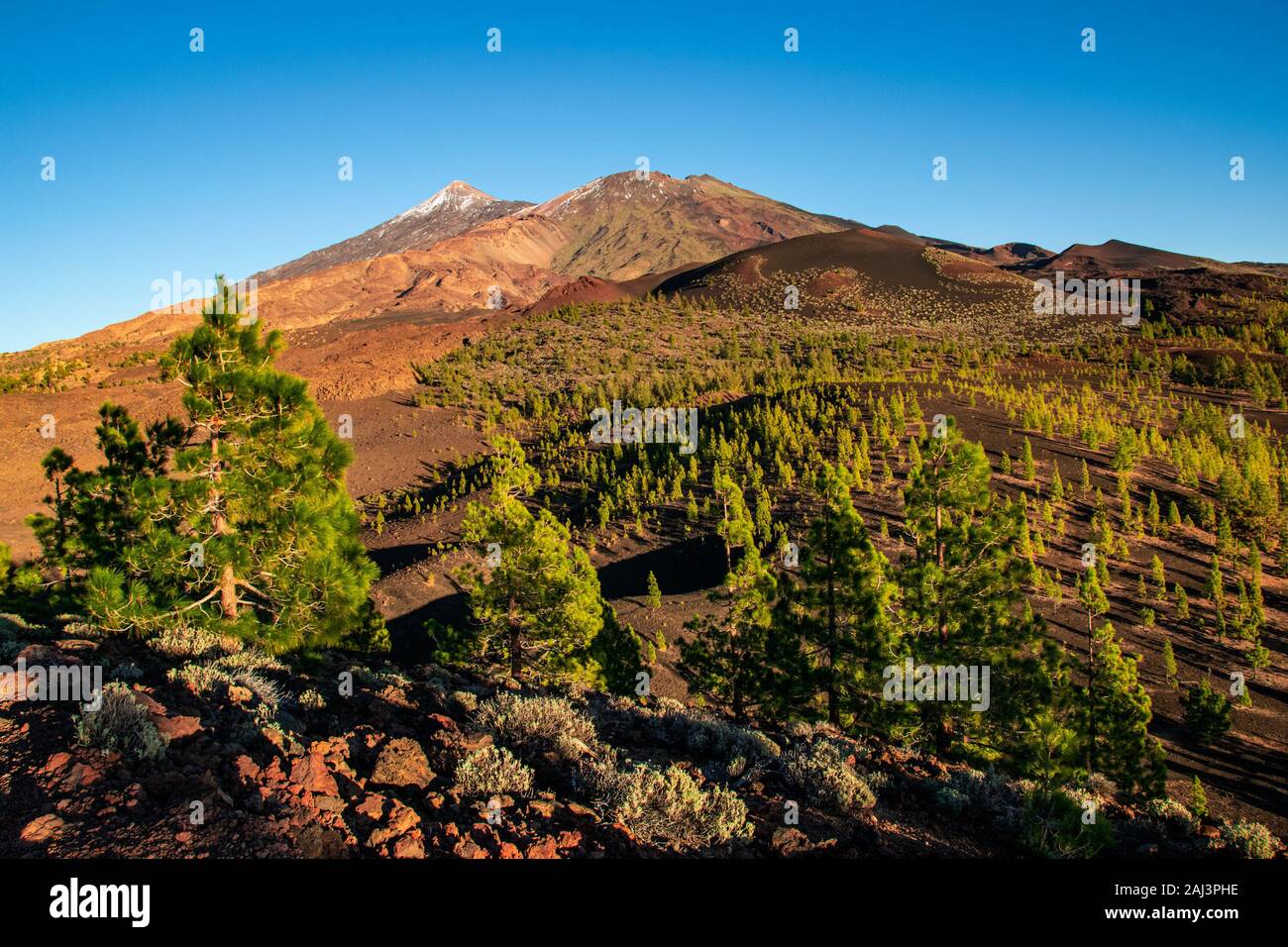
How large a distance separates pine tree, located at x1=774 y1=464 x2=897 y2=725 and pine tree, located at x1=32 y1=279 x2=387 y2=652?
10087 mm

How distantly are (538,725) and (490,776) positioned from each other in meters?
1.69

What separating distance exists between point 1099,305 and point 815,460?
290 ft

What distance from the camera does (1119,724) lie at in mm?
16891

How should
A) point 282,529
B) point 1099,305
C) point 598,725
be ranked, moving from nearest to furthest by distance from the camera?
1. point 598,725
2. point 282,529
3. point 1099,305

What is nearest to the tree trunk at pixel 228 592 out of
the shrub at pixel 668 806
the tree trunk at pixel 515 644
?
the shrub at pixel 668 806

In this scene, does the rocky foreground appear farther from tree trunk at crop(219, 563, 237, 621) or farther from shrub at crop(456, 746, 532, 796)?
tree trunk at crop(219, 563, 237, 621)

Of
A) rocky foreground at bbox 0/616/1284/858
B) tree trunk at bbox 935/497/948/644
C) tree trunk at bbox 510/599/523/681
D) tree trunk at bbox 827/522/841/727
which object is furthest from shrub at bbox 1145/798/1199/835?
tree trunk at bbox 510/599/523/681

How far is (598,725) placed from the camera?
8695 millimetres

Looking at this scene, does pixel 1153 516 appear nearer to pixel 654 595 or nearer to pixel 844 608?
pixel 654 595

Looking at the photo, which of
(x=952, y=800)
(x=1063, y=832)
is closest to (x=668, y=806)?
(x=952, y=800)

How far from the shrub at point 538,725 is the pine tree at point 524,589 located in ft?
25.5

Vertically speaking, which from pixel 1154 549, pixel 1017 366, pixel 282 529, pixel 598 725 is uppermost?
pixel 1017 366
